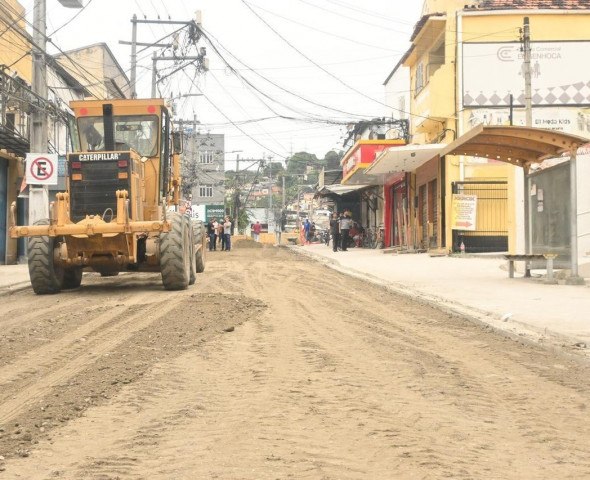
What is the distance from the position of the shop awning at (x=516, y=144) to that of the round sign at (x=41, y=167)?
8.83 metres

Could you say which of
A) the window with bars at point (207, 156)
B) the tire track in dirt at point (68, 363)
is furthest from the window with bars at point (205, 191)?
the tire track in dirt at point (68, 363)

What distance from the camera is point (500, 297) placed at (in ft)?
41.9

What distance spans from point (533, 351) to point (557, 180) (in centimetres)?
875

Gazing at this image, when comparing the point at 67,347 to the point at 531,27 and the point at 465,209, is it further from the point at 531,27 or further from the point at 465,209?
the point at 531,27

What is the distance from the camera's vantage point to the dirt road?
407 centimetres

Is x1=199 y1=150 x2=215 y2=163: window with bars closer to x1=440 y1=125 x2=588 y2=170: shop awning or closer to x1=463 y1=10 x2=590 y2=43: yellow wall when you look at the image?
x1=463 y1=10 x2=590 y2=43: yellow wall

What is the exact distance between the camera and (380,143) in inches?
1431

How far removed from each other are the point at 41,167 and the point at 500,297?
35.2ft

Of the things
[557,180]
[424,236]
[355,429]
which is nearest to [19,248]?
[424,236]

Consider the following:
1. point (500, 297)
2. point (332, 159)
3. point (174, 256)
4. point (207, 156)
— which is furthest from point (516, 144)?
point (332, 159)

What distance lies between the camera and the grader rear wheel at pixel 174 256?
13.7 meters

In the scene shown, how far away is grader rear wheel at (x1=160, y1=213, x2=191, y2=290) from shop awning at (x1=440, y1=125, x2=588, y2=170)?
18.8 ft

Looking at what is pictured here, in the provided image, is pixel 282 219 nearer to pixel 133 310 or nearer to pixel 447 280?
pixel 447 280

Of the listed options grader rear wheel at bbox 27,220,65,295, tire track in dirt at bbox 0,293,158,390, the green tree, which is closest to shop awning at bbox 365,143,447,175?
grader rear wheel at bbox 27,220,65,295
